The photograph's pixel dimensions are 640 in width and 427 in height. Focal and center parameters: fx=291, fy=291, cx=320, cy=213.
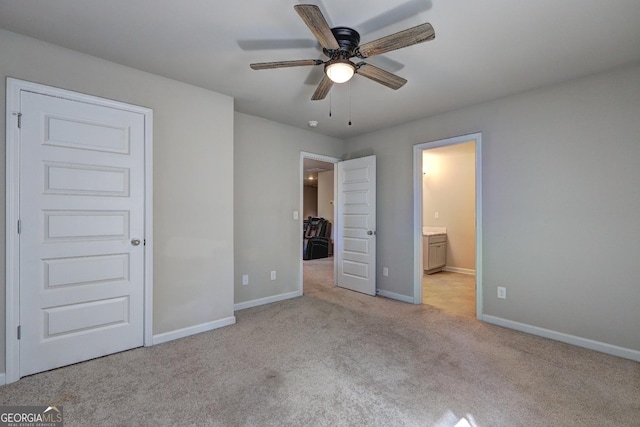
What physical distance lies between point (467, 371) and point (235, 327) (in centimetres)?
222

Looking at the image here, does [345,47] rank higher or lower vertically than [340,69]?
higher

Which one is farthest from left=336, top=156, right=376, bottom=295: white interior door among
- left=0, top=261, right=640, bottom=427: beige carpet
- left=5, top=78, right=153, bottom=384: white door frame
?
A: left=5, top=78, right=153, bottom=384: white door frame

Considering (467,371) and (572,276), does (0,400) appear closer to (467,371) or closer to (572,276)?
(467,371)

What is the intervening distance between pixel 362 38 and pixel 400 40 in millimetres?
536

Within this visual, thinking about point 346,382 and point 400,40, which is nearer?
point 400,40

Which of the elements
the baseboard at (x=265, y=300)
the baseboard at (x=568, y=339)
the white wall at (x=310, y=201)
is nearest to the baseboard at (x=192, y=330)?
the baseboard at (x=265, y=300)

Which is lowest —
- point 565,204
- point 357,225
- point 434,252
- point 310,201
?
point 434,252

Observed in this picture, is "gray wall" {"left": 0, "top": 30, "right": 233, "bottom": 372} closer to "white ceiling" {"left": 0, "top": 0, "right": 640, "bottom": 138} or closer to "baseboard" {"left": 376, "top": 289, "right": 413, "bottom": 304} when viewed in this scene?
"white ceiling" {"left": 0, "top": 0, "right": 640, "bottom": 138}

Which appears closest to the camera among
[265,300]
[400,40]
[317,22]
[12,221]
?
[317,22]

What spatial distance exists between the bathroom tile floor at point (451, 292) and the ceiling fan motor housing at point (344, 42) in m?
A: 3.18

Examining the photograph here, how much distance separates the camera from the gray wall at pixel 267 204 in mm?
3738

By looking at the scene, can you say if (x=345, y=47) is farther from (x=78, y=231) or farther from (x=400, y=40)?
(x=78, y=231)

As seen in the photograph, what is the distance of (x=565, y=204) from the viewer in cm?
279

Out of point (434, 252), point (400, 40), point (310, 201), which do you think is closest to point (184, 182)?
point (400, 40)
